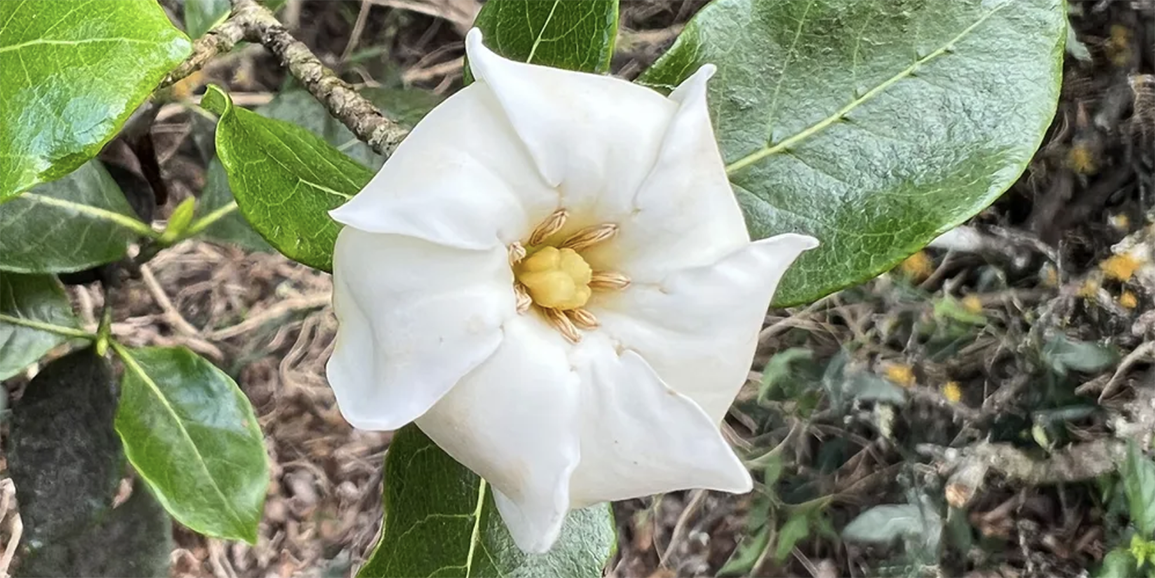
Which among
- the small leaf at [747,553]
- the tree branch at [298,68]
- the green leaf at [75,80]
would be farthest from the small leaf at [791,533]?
the green leaf at [75,80]

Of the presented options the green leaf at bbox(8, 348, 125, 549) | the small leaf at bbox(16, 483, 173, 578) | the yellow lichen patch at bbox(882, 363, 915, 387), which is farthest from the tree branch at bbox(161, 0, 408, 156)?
the yellow lichen patch at bbox(882, 363, 915, 387)

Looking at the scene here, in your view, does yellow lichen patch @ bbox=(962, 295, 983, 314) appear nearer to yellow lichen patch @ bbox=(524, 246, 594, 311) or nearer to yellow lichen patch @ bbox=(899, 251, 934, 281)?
yellow lichen patch @ bbox=(899, 251, 934, 281)

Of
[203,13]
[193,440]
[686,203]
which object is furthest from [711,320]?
[203,13]

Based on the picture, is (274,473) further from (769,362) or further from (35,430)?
(769,362)

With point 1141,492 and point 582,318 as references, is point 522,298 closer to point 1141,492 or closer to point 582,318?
point 582,318

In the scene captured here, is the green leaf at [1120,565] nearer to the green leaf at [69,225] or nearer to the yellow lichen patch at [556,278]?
the yellow lichen patch at [556,278]

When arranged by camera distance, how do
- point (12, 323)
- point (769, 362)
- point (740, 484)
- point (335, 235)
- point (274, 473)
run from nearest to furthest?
point (740, 484) < point (335, 235) < point (12, 323) < point (769, 362) < point (274, 473)

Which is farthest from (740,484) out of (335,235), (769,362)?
(769,362)
